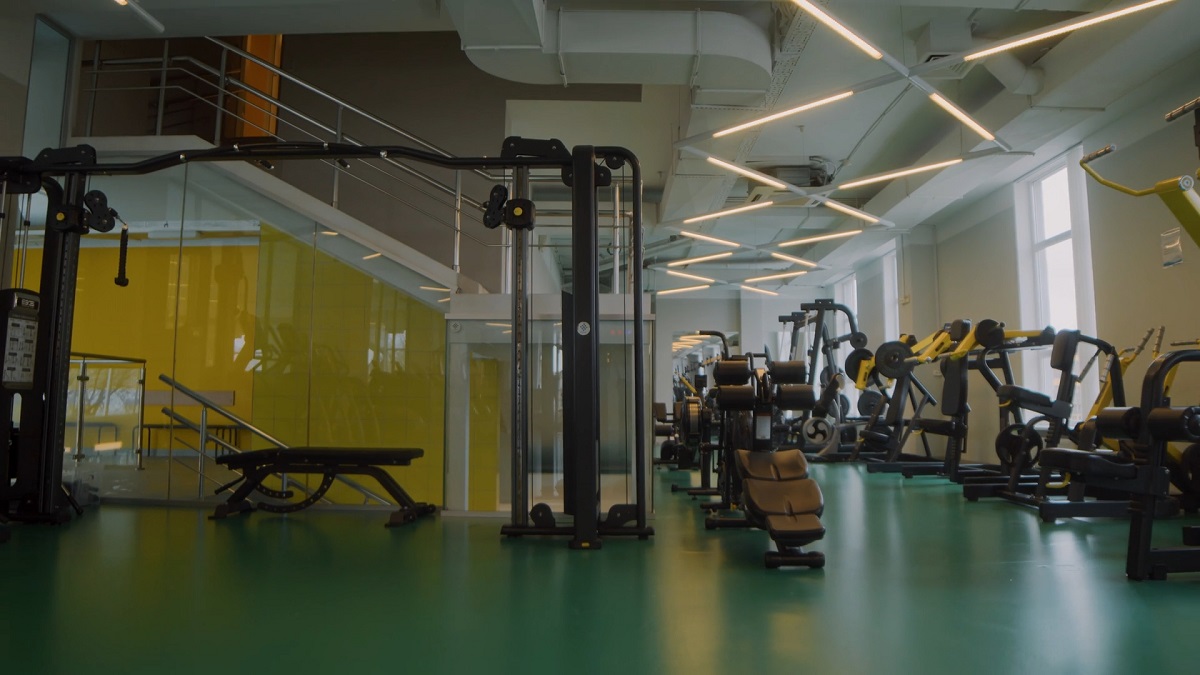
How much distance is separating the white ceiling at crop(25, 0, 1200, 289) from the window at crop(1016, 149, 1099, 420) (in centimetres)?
44

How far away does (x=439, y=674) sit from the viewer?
2.31 m

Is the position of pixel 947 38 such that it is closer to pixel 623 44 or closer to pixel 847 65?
pixel 847 65

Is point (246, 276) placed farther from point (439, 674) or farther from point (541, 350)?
point (439, 674)

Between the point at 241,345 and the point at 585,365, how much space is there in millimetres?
3442

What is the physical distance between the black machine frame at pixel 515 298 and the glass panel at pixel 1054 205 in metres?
6.74

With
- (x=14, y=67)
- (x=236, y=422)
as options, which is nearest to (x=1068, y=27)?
(x=236, y=422)

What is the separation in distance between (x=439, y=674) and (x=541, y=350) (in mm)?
3403

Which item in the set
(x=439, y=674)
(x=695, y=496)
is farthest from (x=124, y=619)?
(x=695, y=496)

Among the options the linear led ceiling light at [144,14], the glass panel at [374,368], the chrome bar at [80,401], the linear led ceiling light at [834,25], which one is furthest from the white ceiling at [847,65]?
the chrome bar at [80,401]

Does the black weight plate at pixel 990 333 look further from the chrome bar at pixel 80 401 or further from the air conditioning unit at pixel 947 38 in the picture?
the chrome bar at pixel 80 401

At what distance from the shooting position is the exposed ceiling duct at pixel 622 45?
5793 mm

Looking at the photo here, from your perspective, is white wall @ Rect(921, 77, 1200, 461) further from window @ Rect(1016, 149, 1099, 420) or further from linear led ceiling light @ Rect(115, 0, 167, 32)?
linear led ceiling light @ Rect(115, 0, 167, 32)

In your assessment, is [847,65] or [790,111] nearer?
[790,111]

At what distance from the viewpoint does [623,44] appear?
600 centimetres
